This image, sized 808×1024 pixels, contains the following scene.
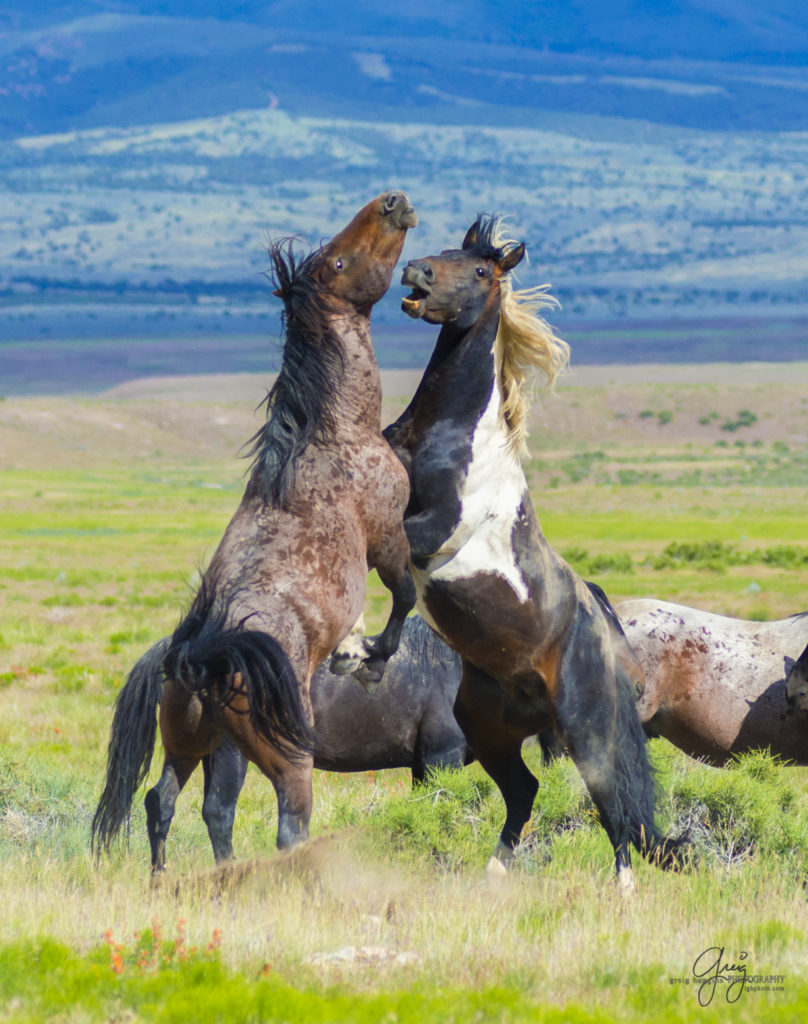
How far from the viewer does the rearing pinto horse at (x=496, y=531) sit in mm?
6383

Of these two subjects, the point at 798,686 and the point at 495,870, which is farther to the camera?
the point at 798,686

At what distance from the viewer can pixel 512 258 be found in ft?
21.1

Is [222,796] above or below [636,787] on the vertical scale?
below

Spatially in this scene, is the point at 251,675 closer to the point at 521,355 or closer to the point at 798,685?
the point at 521,355

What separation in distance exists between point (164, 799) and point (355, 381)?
2.14 metres

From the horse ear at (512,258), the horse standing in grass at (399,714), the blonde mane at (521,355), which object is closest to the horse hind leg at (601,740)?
the blonde mane at (521,355)

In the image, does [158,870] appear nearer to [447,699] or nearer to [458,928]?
[458,928]

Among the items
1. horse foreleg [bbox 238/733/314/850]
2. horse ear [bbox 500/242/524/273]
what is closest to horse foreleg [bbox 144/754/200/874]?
horse foreleg [bbox 238/733/314/850]

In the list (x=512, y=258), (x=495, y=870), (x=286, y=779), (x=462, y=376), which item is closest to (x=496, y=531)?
(x=462, y=376)

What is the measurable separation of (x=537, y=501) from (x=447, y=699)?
4643cm

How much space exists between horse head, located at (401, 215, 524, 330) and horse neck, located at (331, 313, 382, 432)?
243 mm

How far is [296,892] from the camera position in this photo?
6.18m

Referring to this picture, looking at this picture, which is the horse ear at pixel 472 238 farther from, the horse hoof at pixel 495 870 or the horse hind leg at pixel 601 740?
the horse hoof at pixel 495 870

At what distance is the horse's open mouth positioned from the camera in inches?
243
